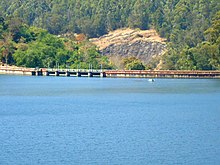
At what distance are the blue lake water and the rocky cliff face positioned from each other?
9054 cm

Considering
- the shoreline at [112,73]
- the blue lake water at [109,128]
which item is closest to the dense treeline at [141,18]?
the shoreline at [112,73]

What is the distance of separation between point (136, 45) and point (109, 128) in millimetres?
126474

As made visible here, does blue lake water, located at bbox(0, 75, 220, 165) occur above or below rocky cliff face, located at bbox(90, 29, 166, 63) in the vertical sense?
below

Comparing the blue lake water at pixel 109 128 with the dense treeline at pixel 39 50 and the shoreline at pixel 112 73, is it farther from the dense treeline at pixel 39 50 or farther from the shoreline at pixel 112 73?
the dense treeline at pixel 39 50

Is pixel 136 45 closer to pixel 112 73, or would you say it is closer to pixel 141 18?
pixel 141 18

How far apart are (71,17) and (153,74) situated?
6906 centimetres

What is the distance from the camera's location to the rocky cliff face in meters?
175

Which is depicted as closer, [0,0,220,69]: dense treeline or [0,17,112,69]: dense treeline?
[0,17,112,69]: dense treeline

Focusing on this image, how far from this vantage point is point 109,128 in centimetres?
5162

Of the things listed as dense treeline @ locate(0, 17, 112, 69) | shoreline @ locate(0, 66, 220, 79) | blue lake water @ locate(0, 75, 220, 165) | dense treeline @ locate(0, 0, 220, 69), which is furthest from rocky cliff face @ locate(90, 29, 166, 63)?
blue lake water @ locate(0, 75, 220, 165)

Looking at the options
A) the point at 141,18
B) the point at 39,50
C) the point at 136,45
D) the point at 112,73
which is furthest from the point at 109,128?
the point at 141,18

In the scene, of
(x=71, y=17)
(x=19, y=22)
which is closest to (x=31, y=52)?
(x=19, y=22)

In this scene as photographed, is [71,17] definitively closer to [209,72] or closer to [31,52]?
[31,52]

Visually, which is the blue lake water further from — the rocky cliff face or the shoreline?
the rocky cliff face
